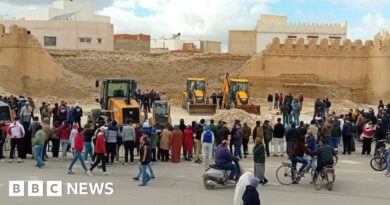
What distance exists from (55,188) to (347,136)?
9.92 metres

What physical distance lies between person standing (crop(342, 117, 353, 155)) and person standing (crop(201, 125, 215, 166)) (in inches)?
200

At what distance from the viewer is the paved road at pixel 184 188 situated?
461 inches

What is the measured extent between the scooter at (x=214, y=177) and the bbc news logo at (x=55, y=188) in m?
2.05

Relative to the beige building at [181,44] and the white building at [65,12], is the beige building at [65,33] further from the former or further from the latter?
the beige building at [181,44]

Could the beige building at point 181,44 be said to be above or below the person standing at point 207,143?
above

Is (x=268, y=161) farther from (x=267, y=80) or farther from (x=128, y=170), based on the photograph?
(x=267, y=80)

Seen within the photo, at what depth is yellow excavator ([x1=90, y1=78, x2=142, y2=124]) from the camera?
2089 centimetres

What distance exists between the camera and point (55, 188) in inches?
494

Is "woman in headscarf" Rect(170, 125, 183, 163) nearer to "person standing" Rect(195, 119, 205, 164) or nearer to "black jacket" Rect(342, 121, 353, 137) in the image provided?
"person standing" Rect(195, 119, 205, 164)

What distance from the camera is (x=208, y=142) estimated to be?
15414 millimetres

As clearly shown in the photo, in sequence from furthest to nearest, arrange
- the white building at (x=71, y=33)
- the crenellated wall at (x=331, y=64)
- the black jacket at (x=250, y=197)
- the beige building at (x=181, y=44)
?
the beige building at (x=181, y=44) < the white building at (x=71, y=33) < the crenellated wall at (x=331, y=64) < the black jacket at (x=250, y=197)

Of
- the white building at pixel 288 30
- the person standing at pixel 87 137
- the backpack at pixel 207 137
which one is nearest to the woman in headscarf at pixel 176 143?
the backpack at pixel 207 137

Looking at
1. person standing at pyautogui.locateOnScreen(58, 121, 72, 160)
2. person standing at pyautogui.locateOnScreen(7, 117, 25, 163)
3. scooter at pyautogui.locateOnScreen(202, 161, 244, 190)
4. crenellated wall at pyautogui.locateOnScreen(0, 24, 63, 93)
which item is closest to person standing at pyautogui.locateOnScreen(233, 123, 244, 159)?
scooter at pyautogui.locateOnScreen(202, 161, 244, 190)

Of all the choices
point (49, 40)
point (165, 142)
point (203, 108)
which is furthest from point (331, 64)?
point (165, 142)
